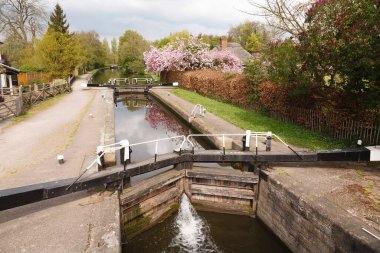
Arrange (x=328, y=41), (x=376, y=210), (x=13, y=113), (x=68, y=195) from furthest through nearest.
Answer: (x=13, y=113)
(x=328, y=41)
(x=68, y=195)
(x=376, y=210)

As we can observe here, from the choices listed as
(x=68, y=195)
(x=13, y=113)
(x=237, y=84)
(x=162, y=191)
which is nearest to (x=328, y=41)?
(x=162, y=191)

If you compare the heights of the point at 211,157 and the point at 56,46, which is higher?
the point at 56,46

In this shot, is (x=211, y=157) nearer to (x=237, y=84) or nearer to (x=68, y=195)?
(x=68, y=195)

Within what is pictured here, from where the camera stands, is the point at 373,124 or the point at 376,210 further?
the point at 373,124

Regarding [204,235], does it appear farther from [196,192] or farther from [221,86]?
[221,86]

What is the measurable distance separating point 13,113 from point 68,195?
11.9m

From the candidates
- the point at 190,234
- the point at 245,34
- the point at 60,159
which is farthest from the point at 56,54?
the point at 245,34

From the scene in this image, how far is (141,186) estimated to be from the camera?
7.46 metres

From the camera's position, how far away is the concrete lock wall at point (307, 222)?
496 centimetres

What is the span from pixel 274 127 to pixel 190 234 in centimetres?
734

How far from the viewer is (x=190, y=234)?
7.30m

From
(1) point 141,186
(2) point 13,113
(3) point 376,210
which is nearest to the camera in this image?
(3) point 376,210

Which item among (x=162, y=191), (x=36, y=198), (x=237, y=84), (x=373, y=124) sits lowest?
(x=162, y=191)

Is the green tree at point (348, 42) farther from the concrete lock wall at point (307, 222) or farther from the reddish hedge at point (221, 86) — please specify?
the reddish hedge at point (221, 86)
